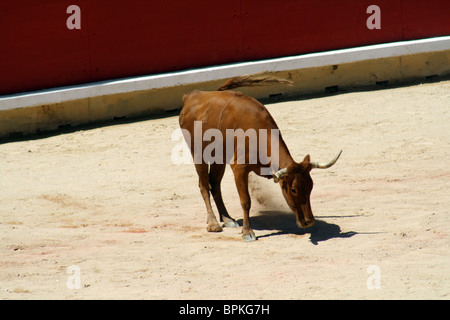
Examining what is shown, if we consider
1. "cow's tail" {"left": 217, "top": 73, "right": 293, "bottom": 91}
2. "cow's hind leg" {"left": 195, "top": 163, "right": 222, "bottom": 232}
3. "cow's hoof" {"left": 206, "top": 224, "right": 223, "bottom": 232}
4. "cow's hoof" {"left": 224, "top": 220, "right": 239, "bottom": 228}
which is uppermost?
"cow's tail" {"left": 217, "top": 73, "right": 293, "bottom": 91}

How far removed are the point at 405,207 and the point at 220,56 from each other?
203 inches

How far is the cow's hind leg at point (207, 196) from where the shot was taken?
6129 mm

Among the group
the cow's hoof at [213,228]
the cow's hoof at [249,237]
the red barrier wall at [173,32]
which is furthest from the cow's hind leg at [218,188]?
the red barrier wall at [173,32]

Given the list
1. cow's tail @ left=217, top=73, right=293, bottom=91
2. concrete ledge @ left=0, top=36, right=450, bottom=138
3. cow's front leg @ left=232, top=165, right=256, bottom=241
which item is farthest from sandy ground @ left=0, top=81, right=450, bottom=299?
cow's tail @ left=217, top=73, right=293, bottom=91

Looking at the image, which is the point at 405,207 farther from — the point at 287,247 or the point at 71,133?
the point at 71,133

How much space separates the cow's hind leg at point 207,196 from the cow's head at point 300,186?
854 mm

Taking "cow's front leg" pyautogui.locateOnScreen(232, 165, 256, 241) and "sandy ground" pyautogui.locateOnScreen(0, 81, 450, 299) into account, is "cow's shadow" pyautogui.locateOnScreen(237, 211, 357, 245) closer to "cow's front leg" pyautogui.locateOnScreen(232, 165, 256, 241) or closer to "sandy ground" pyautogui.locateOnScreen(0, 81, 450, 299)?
"sandy ground" pyautogui.locateOnScreen(0, 81, 450, 299)

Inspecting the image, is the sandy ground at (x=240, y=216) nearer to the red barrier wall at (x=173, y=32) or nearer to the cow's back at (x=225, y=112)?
the cow's back at (x=225, y=112)

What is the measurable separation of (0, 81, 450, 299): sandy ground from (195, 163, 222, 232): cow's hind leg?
0.35 feet

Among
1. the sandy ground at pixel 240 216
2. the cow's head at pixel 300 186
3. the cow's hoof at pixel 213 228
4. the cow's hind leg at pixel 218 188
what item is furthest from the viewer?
the cow's hind leg at pixel 218 188

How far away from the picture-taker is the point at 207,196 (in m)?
6.34

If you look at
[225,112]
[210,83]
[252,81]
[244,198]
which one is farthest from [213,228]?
[210,83]

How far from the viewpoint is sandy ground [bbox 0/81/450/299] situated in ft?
15.6

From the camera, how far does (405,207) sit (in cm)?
622
